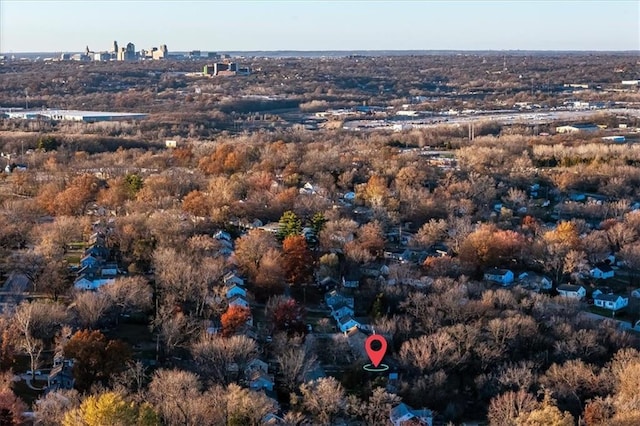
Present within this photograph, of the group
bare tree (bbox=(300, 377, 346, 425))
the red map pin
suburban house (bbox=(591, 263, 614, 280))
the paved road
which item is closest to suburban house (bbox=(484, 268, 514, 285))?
suburban house (bbox=(591, 263, 614, 280))

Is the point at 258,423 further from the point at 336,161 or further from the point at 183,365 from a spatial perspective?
the point at 336,161

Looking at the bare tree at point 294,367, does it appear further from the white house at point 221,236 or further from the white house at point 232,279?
the white house at point 221,236

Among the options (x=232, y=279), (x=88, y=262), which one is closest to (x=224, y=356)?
(x=232, y=279)

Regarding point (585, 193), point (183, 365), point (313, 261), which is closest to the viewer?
point (183, 365)

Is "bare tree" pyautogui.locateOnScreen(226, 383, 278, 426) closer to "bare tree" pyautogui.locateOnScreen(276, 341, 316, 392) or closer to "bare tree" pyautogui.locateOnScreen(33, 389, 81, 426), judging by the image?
"bare tree" pyautogui.locateOnScreen(276, 341, 316, 392)

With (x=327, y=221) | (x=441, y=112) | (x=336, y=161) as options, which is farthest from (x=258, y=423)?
(x=441, y=112)

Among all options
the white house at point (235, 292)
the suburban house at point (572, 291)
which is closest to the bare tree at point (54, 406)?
the white house at point (235, 292)

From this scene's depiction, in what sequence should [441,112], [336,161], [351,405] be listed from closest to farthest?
[351,405], [336,161], [441,112]
